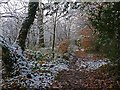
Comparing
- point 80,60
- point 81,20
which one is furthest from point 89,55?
point 81,20

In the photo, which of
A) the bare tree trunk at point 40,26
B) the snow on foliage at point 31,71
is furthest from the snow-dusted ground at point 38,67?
the bare tree trunk at point 40,26

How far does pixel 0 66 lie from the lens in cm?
226

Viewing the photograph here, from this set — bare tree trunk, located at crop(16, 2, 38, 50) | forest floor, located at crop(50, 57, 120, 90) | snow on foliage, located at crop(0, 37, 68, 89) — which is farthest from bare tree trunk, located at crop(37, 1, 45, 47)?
forest floor, located at crop(50, 57, 120, 90)

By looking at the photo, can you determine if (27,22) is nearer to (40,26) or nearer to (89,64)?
(40,26)

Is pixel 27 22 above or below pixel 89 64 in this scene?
above

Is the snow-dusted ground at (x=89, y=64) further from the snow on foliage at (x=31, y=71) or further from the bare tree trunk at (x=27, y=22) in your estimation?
the bare tree trunk at (x=27, y=22)

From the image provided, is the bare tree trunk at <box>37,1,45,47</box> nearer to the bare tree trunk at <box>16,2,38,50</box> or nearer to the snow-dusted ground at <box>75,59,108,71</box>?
the bare tree trunk at <box>16,2,38,50</box>

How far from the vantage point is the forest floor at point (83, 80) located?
2.28 meters

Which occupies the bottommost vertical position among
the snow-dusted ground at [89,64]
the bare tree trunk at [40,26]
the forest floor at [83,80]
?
the forest floor at [83,80]

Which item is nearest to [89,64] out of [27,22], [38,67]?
[38,67]

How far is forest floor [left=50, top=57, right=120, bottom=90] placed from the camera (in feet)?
7.48

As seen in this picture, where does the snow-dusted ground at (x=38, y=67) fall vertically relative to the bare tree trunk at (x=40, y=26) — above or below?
below

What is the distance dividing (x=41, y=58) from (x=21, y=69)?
0.54ft

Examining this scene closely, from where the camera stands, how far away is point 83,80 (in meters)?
2.30
